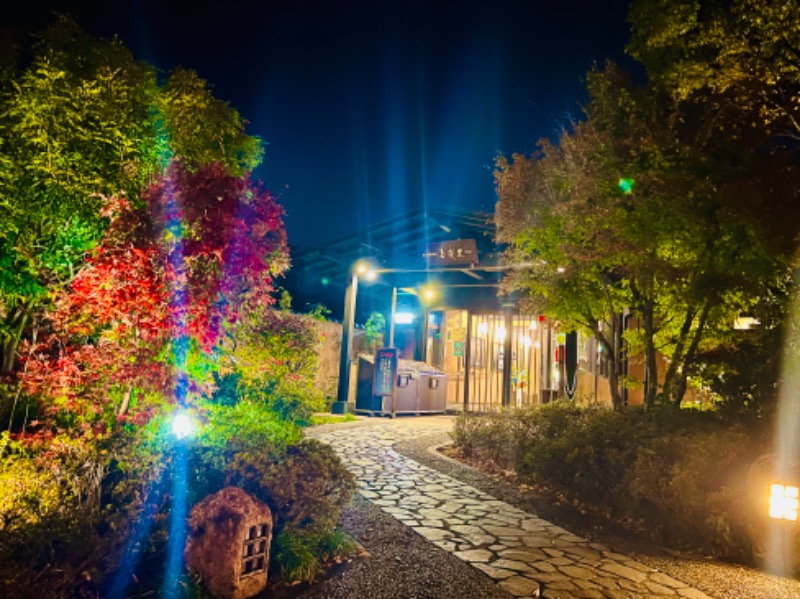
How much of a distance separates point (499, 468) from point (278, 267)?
6.06m

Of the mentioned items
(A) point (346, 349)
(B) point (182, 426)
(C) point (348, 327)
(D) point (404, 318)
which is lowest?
(B) point (182, 426)

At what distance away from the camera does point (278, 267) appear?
5559mm

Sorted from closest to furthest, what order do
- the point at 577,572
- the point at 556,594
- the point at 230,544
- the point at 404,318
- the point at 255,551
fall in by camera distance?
the point at 230,544 → the point at 255,551 → the point at 556,594 → the point at 577,572 → the point at 404,318

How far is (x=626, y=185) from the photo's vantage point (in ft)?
24.2

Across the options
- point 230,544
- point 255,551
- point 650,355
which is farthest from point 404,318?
point 230,544

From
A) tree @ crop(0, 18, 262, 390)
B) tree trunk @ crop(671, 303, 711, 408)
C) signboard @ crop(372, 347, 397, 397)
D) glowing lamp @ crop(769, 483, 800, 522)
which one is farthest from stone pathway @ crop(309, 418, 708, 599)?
signboard @ crop(372, 347, 397, 397)

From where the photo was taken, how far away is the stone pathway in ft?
14.3

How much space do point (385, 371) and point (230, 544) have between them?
1275 centimetres

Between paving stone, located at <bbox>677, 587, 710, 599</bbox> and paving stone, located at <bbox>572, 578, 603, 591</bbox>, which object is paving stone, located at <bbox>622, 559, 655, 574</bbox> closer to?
paving stone, located at <bbox>677, 587, 710, 599</bbox>

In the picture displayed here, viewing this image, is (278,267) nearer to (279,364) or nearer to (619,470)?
(279,364)

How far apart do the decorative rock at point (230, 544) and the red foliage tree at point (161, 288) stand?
1.25 metres

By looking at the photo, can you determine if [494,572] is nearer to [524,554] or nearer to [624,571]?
[524,554]

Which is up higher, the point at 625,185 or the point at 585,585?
the point at 625,185

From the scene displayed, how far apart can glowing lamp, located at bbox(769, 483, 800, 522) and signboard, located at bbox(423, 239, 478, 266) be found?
1186 cm
